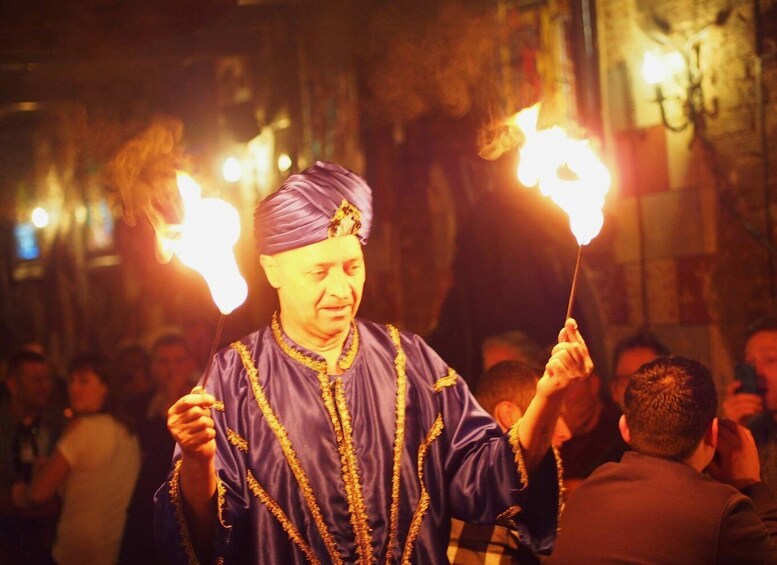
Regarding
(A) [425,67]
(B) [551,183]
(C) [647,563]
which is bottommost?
(C) [647,563]

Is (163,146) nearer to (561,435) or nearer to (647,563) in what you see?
(561,435)

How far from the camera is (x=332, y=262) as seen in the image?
3.02m

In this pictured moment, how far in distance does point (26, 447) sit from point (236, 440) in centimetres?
314

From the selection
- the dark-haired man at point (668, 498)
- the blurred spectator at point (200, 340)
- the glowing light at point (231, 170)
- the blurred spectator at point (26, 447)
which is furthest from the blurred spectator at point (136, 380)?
the dark-haired man at point (668, 498)

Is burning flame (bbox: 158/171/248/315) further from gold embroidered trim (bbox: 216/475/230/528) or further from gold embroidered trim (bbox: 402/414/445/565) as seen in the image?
gold embroidered trim (bbox: 402/414/445/565)

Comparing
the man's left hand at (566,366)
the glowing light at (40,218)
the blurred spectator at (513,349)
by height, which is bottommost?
the blurred spectator at (513,349)

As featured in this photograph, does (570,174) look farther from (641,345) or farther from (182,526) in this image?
(641,345)

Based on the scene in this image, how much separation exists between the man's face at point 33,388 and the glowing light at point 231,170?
115 inches

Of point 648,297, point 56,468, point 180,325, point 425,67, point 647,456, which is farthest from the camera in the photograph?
point 180,325

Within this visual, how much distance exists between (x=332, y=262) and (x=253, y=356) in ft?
1.32

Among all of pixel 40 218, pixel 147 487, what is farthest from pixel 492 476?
pixel 40 218

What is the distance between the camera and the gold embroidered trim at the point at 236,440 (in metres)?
2.91

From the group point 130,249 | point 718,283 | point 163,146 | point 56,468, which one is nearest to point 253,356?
point 163,146

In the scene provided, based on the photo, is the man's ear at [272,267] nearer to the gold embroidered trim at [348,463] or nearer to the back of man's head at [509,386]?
the gold embroidered trim at [348,463]
